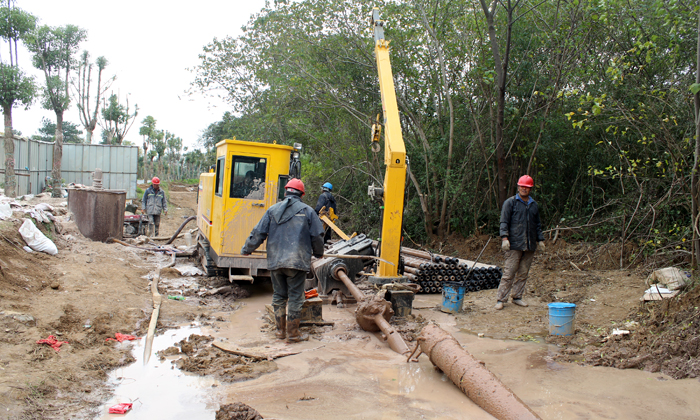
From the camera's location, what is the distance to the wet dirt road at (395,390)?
370 cm

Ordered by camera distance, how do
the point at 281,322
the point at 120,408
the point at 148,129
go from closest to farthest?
the point at 120,408 < the point at 281,322 < the point at 148,129

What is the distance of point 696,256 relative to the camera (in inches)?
239

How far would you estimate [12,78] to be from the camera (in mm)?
16438

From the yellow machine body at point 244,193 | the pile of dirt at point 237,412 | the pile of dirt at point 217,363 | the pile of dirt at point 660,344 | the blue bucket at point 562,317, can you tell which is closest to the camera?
the pile of dirt at point 237,412

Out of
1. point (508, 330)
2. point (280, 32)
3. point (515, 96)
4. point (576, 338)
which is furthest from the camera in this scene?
point (280, 32)

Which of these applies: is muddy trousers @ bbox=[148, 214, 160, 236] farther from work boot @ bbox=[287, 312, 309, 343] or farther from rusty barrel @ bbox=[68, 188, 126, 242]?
work boot @ bbox=[287, 312, 309, 343]

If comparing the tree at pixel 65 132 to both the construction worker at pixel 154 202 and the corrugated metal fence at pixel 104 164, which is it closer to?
the corrugated metal fence at pixel 104 164

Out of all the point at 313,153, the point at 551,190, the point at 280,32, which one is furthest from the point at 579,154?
the point at 280,32

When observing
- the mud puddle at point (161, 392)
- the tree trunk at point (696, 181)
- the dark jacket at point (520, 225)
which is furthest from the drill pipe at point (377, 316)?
the tree trunk at point (696, 181)

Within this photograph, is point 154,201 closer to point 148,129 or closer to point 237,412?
point 237,412

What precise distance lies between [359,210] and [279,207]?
8.54 m

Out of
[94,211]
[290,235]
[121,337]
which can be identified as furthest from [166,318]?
[94,211]

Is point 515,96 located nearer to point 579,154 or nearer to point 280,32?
point 579,154

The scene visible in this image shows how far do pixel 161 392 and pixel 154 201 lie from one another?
1012cm
